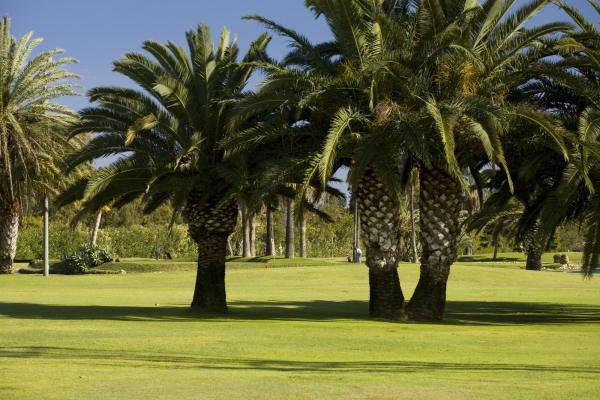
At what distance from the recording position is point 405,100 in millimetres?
20562

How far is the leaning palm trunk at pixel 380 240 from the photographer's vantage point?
21469 mm

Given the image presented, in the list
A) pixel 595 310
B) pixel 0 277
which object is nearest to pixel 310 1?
pixel 595 310

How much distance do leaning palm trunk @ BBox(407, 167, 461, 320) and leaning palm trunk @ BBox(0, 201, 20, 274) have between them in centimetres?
2465

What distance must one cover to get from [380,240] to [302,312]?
3.98 meters

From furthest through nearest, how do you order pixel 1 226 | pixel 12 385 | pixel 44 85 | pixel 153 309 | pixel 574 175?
pixel 1 226
pixel 44 85
pixel 153 309
pixel 574 175
pixel 12 385

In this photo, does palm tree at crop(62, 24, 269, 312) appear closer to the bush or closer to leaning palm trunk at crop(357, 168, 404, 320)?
leaning palm trunk at crop(357, 168, 404, 320)

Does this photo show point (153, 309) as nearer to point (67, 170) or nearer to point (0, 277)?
point (67, 170)

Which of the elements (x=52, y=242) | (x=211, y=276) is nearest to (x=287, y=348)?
(x=211, y=276)

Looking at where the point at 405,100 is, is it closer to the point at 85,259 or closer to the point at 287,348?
the point at 287,348

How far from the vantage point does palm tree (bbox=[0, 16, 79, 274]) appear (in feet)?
117

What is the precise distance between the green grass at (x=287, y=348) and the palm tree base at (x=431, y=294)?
66cm

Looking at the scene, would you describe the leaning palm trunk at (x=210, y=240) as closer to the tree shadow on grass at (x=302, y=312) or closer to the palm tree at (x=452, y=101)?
the tree shadow on grass at (x=302, y=312)

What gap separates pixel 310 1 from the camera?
68.1 ft

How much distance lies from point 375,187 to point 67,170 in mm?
8334
